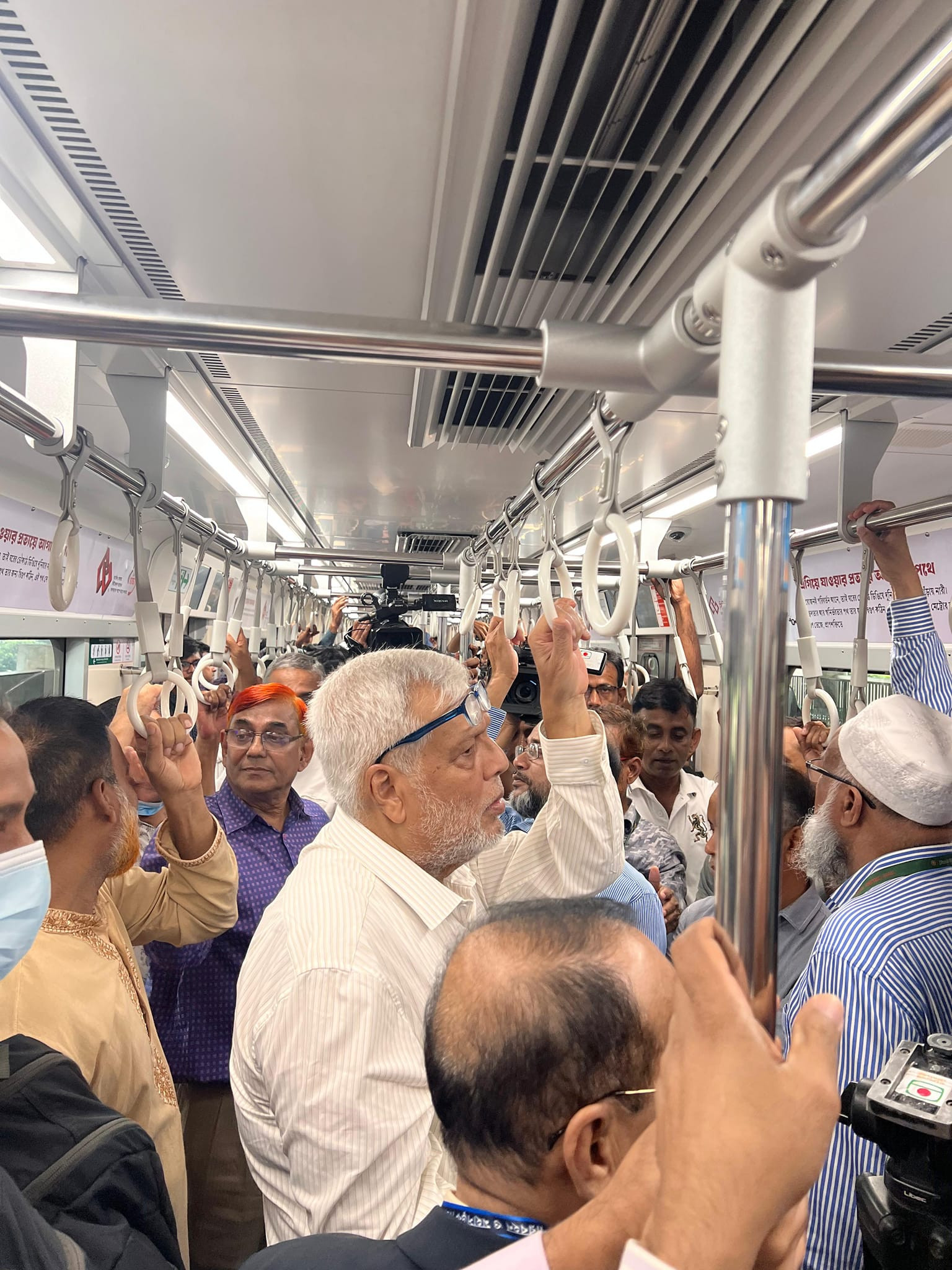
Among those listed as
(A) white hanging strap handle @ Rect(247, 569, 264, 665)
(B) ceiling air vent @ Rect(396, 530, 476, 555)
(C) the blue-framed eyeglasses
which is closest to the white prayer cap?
(C) the blue-framed eyeglasses

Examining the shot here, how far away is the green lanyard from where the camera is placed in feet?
5.73

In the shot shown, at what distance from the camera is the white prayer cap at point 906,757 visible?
184cm

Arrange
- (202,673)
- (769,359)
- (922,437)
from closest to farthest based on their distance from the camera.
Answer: (769,359), (202,673), (922,437)

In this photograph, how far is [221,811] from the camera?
9.95 ft

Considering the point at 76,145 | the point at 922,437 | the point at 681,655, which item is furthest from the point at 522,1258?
the point at 922,437

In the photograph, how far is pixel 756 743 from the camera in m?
0.59

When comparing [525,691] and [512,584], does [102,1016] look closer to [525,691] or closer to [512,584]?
[512,584]

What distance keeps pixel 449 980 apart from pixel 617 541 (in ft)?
2.22

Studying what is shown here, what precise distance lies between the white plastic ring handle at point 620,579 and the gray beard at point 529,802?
2479 mm

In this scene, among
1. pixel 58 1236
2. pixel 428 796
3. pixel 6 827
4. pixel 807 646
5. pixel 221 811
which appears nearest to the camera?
pixel 58 1236

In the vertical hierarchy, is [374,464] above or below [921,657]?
above

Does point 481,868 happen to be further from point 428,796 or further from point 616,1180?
point 616,1180

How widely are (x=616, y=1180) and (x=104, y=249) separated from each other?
2085 mm

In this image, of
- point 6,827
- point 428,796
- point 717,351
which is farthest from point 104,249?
point 717,351
